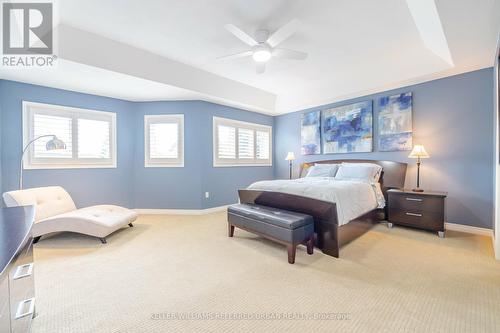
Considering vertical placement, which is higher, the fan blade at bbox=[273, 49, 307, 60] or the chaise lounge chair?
the fan blade at bbox=[273, 49, 307, 60]

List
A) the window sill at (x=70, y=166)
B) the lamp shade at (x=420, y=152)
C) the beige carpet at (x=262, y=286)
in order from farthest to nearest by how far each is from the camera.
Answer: the window sill at (x=70, y=166)
the lamp shade at (x=420, y=152)
the beige carpet at (x=262, y=286)

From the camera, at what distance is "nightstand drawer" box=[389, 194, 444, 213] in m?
3.22

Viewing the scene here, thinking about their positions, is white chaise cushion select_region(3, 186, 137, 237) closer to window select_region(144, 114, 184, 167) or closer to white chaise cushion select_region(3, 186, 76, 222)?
white chaise cushion select_region(3, 186, 76, 222)

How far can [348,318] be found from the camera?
5.24ft

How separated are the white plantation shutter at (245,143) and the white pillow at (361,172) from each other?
2479 mm

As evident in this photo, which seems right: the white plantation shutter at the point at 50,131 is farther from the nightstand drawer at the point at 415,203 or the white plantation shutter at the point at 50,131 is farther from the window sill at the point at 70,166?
the nightstand drawer at the point at 415,203

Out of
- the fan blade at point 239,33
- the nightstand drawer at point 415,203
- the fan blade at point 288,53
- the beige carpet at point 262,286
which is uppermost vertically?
the fan blade at point 239,33

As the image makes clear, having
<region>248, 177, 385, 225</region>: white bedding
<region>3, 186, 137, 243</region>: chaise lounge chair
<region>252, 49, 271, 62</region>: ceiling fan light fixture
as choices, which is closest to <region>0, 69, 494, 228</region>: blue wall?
<region>3, 186, 137, 243</region>: chaise lounge chair

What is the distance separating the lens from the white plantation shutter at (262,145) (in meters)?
6.14

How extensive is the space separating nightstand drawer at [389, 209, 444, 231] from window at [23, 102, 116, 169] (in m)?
5.46

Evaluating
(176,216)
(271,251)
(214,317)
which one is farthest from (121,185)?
(214,317)

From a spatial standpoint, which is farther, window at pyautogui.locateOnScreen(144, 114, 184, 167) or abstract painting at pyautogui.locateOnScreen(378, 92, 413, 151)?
window at pyautogui.locateOnScreen(144, 114, 184, 167)

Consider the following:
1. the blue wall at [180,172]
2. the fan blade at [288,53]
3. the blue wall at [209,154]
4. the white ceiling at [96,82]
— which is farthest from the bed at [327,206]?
the white ceiling at [96,82]

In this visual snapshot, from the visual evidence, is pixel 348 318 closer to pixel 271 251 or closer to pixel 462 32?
pixel 271 251
